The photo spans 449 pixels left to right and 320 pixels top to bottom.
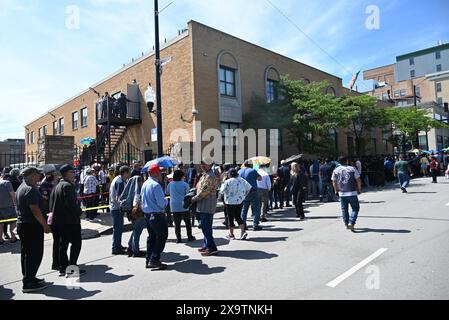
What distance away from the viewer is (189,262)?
6113 millimetres

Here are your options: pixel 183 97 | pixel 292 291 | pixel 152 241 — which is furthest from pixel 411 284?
pixel 183 97

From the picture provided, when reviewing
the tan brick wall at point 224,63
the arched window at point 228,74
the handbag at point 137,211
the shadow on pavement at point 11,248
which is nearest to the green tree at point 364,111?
the tan brick wall at point 224,63

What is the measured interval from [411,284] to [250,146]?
49.7 feet

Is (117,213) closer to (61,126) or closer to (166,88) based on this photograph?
(166,88)

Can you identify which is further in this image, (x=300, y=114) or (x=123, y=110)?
(x=123, y=110)

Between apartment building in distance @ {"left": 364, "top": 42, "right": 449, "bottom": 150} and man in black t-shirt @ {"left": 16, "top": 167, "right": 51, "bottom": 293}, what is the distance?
58.1 metres

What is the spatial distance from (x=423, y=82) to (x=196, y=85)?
6813cm

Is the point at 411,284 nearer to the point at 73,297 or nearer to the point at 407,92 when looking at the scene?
the point at 73,297

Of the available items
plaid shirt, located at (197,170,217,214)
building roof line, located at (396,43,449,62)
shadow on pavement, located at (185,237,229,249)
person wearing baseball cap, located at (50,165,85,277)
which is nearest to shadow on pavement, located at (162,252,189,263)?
shadow on pavement, located at (185,237,229,249)

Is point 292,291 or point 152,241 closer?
point 292,291

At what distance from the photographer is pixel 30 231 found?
5141 mm

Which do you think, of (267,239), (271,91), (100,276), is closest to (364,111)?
(271,91)

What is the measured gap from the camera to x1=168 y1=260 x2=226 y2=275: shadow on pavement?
5477 millimetres

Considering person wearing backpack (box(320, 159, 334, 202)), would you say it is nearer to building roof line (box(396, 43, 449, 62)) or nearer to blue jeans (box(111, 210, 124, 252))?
blue jeans (box(111, 210, 124, 252))
